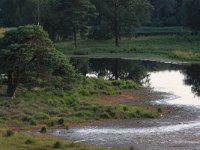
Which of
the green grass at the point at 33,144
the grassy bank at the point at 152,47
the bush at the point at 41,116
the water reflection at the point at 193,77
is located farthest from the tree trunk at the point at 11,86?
the grassy bank at the point at 152,47

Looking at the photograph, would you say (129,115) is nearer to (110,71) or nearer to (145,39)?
(110,71)

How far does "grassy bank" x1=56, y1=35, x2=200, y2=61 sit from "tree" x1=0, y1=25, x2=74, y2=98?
44.9m

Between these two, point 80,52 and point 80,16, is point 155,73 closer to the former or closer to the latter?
point 80,52

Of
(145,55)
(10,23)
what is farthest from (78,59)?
(10,23)

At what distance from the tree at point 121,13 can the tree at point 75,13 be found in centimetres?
601

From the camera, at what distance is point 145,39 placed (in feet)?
388

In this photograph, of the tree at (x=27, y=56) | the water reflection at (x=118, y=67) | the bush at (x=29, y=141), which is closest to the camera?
the bush at (x=29, y=141)

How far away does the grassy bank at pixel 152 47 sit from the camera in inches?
3752

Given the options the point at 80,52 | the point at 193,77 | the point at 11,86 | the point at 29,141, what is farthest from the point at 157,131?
the point at 80,52

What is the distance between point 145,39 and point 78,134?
8347 centimetres

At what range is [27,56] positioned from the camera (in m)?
47.3

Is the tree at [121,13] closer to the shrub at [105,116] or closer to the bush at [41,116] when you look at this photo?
the shrub at [105,116]

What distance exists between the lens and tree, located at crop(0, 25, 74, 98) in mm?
47000

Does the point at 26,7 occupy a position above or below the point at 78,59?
above
